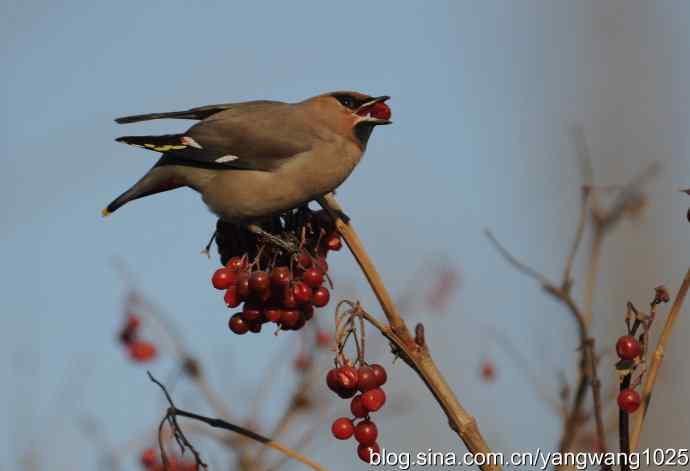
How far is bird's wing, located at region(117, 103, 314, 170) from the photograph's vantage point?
3.39 meters

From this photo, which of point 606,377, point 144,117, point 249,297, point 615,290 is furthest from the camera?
point 615,290

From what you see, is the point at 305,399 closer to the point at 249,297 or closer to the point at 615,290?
the point at 249,297

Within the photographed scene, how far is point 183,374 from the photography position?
3926mm

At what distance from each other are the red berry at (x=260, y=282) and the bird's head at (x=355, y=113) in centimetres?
92

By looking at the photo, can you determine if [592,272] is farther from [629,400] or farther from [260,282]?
[629,400]

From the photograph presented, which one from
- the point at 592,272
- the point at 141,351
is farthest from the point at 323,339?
the point at 592,272

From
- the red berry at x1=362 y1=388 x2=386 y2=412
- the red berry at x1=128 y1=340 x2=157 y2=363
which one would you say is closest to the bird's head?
the red berry at x1=362 y1=388 x2=386 y2=412

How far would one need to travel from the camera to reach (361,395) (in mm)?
2410

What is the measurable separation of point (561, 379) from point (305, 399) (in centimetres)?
125

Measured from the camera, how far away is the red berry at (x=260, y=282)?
8.73 feet

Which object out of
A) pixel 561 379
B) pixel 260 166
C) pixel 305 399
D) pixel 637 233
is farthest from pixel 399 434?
pixel 561 379

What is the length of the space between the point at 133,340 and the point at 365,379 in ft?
8.49

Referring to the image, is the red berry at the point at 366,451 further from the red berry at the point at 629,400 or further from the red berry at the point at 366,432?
the red berry at the point at 629,400

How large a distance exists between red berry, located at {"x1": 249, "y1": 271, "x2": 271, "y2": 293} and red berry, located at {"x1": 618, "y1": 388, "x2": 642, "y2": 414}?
1.03 metres
